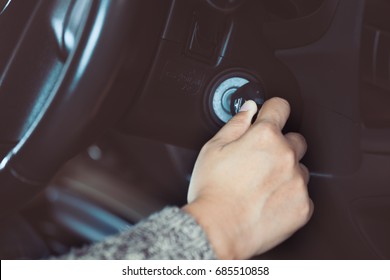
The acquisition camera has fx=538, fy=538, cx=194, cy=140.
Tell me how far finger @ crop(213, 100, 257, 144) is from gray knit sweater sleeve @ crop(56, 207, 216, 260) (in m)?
0.14

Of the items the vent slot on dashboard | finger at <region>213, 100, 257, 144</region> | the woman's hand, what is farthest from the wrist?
the vent slot on dashboard

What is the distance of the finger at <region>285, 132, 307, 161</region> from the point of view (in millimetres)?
665

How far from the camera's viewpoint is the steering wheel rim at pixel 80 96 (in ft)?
1.76

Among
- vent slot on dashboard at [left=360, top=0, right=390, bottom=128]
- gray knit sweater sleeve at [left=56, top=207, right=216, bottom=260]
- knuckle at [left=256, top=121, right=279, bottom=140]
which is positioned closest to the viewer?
gray knit sweater sleeve at [left=56, top=207, right=216, bottom=260]

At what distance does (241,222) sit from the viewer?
568mm

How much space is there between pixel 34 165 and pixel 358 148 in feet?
1.36

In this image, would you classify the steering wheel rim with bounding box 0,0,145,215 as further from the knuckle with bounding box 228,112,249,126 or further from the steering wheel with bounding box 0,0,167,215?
the knuckle with bounding box 228,112,249,126

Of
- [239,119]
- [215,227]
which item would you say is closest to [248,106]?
[239,119]

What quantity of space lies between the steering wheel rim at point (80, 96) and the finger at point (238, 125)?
136mm

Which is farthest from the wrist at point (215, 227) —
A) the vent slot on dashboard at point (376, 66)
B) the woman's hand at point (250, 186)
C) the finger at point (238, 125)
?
the vent slot on dashboard at point (376, 66)

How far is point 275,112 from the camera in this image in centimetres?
64

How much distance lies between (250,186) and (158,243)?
0.14 m
